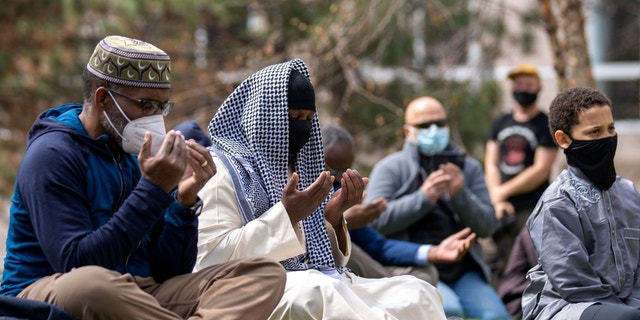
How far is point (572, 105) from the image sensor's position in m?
5.10

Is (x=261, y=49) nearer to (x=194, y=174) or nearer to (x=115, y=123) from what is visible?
(x=115, y=123)

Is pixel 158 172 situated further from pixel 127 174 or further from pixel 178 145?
pixel 127 174

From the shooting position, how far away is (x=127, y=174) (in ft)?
14.8

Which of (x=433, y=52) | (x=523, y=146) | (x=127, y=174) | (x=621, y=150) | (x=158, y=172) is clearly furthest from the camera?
(x=621, y=150)

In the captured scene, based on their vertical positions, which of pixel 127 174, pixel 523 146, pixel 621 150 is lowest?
pixel 621 150

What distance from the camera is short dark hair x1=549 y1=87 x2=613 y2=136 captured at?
16.6ft

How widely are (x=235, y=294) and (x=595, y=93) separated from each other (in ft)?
6.71

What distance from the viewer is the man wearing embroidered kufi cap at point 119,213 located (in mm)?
4008

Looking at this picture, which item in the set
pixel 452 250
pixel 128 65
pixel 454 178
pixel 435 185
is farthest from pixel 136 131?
pixel 454 178

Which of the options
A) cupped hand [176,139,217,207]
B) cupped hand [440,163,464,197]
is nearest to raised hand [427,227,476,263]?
cupped hand [440,163,464,197]

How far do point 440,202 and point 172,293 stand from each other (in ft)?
10.7

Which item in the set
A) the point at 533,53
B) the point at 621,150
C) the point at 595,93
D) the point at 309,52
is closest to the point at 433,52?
the point at 533,53

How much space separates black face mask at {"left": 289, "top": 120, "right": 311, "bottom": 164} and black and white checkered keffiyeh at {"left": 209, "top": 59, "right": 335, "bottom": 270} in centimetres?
7

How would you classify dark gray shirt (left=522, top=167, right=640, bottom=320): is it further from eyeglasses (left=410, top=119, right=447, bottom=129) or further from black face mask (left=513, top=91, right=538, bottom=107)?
black face mask (left=513, top=91, right=538, bottom=107)
